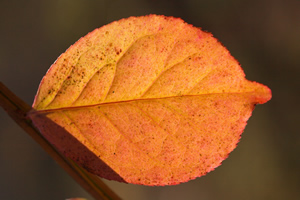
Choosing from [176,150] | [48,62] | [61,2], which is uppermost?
[61,2]

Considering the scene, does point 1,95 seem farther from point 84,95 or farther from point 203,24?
point 203,24

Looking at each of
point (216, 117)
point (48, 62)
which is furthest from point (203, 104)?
point (48, 62)

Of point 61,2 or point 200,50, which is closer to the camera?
point 200,50
